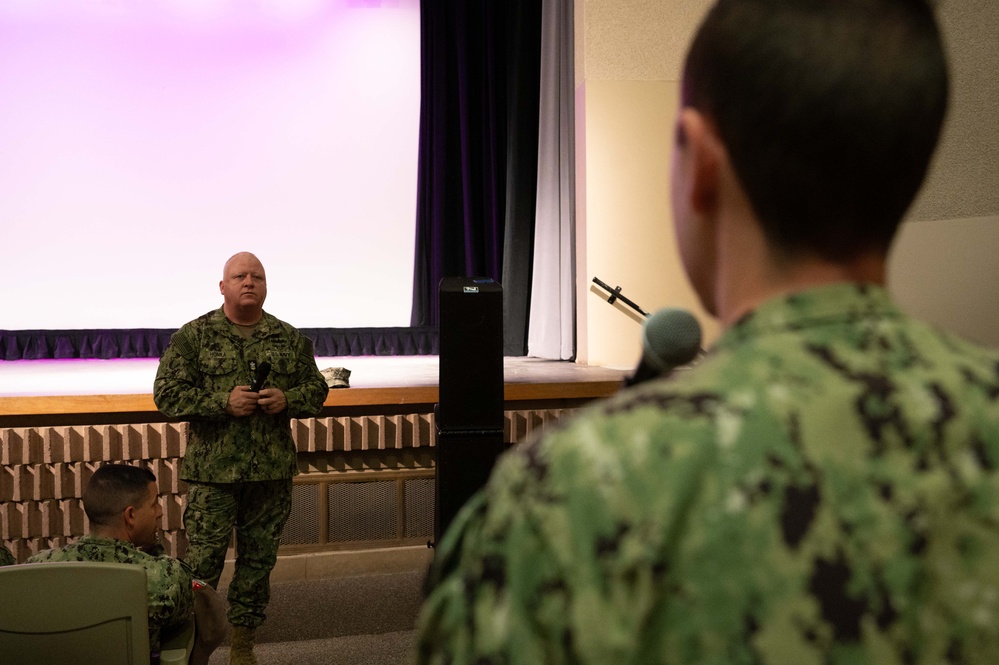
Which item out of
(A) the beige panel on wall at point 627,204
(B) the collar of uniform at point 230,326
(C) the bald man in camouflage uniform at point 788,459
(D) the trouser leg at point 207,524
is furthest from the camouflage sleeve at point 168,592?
(A) the beige panel on wall at point 627,204

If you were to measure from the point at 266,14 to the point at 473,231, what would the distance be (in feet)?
7.48

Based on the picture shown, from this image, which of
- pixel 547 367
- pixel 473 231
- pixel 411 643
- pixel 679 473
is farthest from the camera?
pixel 473 231

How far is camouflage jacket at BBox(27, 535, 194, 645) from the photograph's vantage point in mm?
2092

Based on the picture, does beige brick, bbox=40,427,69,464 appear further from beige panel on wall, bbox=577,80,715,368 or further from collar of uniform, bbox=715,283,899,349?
collar of uniform, bbox=715,283,899,349

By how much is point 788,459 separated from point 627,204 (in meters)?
5.31

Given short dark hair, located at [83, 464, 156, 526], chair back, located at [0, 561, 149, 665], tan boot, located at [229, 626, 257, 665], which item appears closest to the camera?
chair back, located at [0, 561, 149, 665]

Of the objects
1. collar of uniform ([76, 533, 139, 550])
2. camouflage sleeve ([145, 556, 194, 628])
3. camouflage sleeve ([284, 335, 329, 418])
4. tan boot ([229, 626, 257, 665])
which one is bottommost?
tan boot ([229, 626, 257, 665])

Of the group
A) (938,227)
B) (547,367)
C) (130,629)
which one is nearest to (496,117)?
(547,367)

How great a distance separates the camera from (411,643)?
345cm

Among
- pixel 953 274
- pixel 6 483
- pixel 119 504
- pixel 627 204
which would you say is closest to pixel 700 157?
pixel 953 274

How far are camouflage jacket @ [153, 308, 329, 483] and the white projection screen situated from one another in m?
3.29

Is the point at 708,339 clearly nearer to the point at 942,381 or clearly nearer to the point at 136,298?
the point at 136,298

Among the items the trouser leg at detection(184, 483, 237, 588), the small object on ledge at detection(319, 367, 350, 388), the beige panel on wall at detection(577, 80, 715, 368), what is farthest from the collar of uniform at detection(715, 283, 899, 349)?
the beige panel on wall at detection(577, 80, 715, 368)

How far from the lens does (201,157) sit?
6.37 meters
